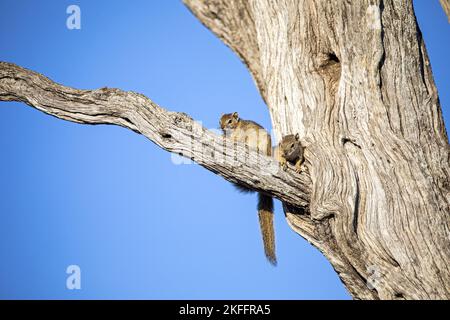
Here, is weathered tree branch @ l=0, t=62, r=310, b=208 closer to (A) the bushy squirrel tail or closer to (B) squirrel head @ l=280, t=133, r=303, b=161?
(B) squirrel head @ l=280, t=133, r=303, b=161

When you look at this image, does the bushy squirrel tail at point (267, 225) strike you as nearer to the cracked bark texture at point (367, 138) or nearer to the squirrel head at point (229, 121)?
the cracked bark texture at point (367, 138)

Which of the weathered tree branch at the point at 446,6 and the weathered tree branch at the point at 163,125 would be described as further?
the weathered tree branch at the point at 446,6

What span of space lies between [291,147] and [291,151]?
52mm

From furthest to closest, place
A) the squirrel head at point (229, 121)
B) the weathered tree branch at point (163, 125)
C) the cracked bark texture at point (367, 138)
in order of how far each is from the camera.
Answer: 1. the squirrel head at point (229, 121)
2. the weathered tree branch at point (163, 125)
3. the cracked bark texture at point (367, 138)

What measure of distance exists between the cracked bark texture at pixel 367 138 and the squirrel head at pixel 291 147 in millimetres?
164

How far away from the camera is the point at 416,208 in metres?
6.65

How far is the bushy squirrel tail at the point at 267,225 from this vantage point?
7656 mm

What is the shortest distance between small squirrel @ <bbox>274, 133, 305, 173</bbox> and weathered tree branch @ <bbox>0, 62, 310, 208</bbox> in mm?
417

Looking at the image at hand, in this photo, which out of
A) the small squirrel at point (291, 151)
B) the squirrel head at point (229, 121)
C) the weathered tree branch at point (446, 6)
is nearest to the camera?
the small squirrel at point (291, 151)

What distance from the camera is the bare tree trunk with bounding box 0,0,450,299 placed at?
259 inches

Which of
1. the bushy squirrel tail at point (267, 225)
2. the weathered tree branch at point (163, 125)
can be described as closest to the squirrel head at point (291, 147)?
the weathered tree branch at point (163, 125)

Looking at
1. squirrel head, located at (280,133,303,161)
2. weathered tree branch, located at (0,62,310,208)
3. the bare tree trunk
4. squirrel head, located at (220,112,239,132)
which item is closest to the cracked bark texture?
the bare tree trunk

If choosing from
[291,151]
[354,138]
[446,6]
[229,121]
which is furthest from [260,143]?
[446,6]

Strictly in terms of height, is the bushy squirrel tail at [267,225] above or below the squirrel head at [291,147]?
below
